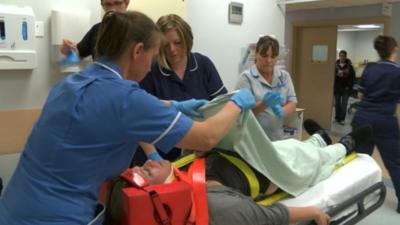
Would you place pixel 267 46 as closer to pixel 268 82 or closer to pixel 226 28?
pixel 268 82

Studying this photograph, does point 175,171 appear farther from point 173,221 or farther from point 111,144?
point 111,144

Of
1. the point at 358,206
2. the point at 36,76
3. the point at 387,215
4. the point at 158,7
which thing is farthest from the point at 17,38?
the point at 387,215

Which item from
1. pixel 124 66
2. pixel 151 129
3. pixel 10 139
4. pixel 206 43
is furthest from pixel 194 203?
pixel 206 43

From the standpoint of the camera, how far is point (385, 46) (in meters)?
2.94

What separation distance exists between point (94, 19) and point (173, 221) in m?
1.98

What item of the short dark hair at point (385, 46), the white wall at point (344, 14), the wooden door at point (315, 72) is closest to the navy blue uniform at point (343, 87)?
the wooden door at point (315, 72)

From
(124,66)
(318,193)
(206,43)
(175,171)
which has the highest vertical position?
(206,43)

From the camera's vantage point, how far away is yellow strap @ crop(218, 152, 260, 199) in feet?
5.95

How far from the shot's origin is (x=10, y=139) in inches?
103

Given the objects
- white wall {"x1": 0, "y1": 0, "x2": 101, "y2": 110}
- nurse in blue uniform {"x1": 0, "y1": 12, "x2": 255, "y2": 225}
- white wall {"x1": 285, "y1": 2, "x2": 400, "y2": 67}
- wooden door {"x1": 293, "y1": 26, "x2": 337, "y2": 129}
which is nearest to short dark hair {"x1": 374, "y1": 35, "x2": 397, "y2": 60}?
white wall {"x1": 0, "y1": 0, "x2": 101, "y2": 110}

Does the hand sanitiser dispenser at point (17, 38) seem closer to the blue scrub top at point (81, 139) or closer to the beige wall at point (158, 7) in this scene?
the beige wall at point (158, 7)

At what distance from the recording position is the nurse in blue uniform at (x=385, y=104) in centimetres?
291

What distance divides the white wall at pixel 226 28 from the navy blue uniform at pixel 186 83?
132 cm

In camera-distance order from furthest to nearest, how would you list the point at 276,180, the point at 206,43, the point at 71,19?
the point at 206,43, the point at 71,19, the point at 276,180
